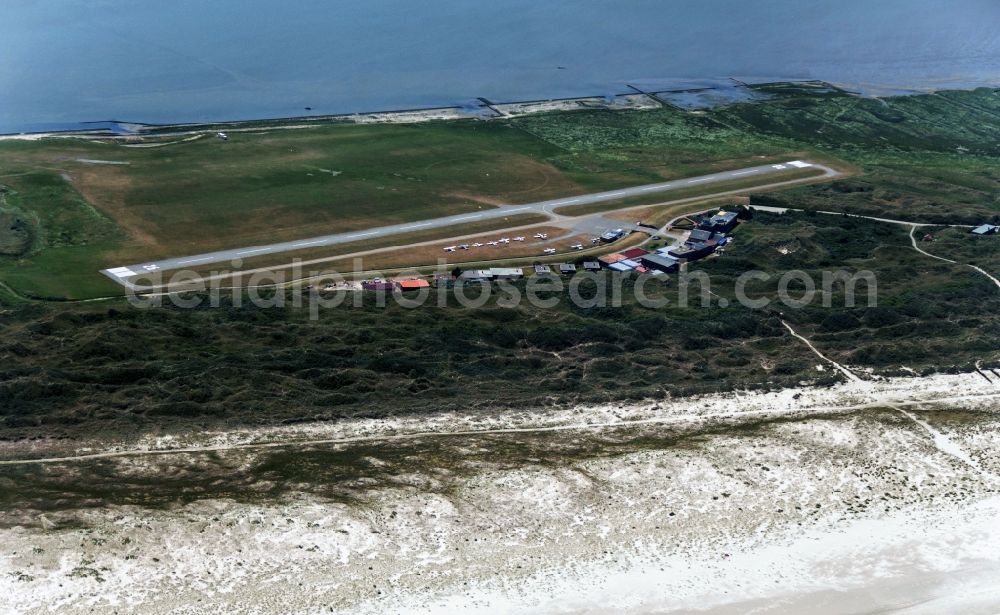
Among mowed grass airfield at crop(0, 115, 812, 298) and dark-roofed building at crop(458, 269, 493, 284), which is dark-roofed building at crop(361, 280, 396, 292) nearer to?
dark-roofed building at crop(458, 269, 493, 284)

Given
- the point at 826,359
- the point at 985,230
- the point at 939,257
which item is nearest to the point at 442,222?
the point at 826,359

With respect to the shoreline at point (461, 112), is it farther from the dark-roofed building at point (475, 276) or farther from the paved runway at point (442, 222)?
the dark-roofed building at point (475, 276)

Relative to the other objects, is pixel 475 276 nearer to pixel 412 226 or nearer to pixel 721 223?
pixel 412 226

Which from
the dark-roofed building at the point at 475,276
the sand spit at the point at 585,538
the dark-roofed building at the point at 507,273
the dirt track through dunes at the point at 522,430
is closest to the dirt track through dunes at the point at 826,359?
the dirt track through dunes at the point at 522,430

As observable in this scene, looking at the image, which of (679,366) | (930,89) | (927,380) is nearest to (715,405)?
(679,366)

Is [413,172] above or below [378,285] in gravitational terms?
above

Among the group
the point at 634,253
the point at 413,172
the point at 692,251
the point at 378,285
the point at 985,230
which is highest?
the point at 413,172

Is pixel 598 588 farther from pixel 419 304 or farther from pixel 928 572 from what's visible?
pixel 419 304
